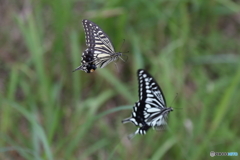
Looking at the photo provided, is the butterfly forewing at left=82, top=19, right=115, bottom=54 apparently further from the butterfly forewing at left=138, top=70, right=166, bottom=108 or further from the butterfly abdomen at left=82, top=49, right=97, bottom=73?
the butterfly forewing at left=138, top=70, right=166, bottom=108

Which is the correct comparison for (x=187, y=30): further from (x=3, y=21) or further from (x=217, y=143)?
(x=3, y=21)

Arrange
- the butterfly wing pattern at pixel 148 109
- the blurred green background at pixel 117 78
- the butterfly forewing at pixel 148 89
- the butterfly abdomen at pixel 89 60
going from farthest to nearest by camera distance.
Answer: the blurred green background at pixel 117 78
the butterfly forewing at pixel 148 89
the butterfly wing pattern at pixel 148 109
the butterfly abdomen at pixel 89 60

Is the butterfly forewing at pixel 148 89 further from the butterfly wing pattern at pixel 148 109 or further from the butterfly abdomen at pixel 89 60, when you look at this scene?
the butterfly abdomen at pixel 89 60

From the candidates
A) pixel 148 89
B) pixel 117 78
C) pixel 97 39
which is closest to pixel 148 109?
pixel 148 89

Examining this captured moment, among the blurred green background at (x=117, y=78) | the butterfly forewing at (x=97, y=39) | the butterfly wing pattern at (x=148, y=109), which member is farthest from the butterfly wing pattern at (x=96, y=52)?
the blurred green background at (x=117, y=78)

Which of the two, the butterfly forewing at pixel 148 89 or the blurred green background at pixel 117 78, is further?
the blurred green background at pixel 117 78

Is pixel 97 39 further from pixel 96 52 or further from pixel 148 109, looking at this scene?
pixel 148 109

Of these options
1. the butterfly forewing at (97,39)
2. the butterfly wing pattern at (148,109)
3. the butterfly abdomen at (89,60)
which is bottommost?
the butterfly wing pattern at (148,109)
